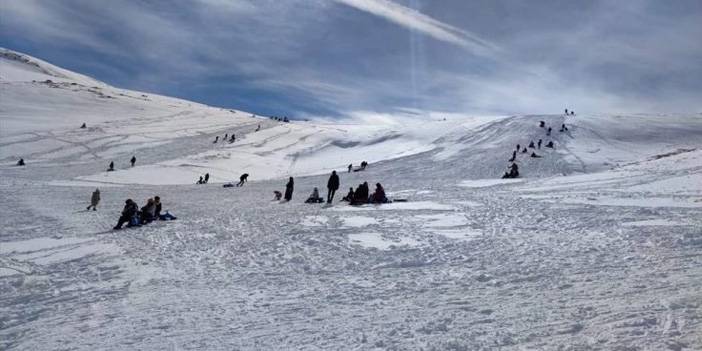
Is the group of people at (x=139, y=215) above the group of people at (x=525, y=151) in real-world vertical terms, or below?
below

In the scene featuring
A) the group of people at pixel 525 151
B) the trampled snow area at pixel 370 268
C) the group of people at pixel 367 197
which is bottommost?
the trampled snow area at pixel 370 268

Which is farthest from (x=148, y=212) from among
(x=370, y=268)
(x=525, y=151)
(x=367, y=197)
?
(x=525, y=151)

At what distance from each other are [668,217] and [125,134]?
62705mm

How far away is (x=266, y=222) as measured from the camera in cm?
1905

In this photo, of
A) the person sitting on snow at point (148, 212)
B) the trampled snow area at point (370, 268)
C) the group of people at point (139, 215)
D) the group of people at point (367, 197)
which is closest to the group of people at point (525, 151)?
the trampled snow area at point (370, 268)

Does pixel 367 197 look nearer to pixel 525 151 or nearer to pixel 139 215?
pixel 139 215

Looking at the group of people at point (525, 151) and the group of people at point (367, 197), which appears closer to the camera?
the group of people at point (367, 197)

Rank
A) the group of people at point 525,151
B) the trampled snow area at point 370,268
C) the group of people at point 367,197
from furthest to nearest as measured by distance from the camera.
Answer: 1. the group of people at point 525,151
2. the group of people at point 367,197
3. the trampled snow area at point 370,268

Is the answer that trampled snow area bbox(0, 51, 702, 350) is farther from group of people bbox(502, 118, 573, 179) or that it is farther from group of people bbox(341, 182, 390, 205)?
group of people bbox(502, 118, 573, 179)

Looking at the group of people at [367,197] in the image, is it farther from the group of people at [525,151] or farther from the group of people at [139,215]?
the group of people at [525,151]

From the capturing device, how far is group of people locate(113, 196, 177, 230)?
1900 centimetres

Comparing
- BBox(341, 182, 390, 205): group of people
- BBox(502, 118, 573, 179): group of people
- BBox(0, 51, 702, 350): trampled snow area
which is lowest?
BBox(0, 51, 702, 350): trampled snow area

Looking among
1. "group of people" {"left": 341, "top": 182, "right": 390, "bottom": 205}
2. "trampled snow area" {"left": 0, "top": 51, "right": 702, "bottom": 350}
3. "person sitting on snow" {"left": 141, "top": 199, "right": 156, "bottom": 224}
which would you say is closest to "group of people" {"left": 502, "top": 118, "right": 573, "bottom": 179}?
"trampled snow area" {"left": 0, "top": 51, "right": 702, "bottom": 350}

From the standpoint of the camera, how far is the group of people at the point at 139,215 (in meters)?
19.0
